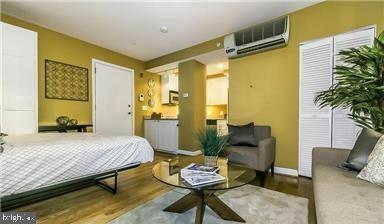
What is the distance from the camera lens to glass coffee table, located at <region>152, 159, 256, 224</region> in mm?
1304

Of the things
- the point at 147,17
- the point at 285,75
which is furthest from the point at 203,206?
the point at 147,17

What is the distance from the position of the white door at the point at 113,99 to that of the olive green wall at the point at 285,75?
2.59 meters

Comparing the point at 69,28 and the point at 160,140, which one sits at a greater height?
the point at 69,28

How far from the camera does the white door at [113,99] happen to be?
12.8 ft

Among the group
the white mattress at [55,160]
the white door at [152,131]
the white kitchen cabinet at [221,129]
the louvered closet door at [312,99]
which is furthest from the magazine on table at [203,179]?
the white door at [152,131]

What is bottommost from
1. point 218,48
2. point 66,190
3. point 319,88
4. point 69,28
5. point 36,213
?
point 36,213

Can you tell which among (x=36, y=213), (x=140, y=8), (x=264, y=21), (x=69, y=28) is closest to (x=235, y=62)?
(x=264, y=21)

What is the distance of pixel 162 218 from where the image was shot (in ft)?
5.12

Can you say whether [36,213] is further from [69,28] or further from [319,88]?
[319,88]

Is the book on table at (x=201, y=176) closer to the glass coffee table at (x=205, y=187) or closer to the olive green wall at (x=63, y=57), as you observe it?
the glass coffee table at (x=205, y=187)

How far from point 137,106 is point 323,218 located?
4489 mm

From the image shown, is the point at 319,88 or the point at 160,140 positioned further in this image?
the point at 160,140

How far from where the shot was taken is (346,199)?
964mm

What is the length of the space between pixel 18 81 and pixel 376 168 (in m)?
3.95
